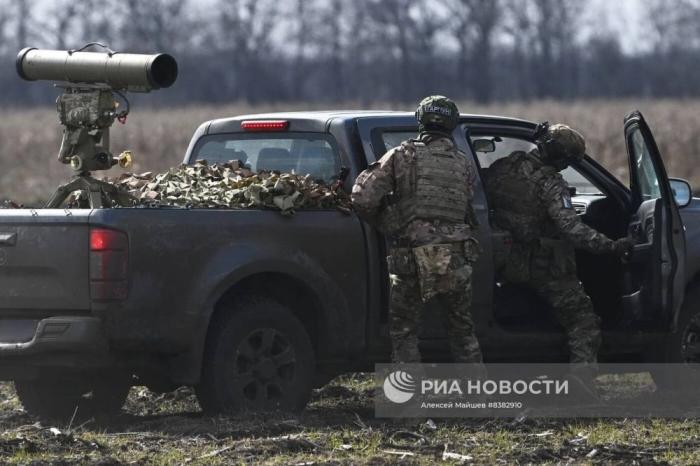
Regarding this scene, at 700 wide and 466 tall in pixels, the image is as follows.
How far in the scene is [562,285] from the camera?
8500mm

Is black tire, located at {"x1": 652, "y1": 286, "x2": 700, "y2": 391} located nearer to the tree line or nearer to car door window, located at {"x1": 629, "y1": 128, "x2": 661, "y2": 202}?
car door window, located at {"x1": 629, "y1": 128, "x2": 661, "y2": 202}

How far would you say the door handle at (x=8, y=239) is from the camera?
7223 millimetres

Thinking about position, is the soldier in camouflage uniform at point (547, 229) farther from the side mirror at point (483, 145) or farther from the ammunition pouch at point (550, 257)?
the side mirror at point (483, 145)

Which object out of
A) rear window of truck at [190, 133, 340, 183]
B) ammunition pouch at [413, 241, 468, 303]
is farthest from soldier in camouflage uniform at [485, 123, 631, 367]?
rear window of truck at [190, 133, 340, 183]

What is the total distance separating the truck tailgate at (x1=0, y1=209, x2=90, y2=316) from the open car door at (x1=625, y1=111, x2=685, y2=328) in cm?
324

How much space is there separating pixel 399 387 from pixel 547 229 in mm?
1359

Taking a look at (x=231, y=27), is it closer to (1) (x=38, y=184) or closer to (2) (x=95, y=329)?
(1) (x=38, y=184)

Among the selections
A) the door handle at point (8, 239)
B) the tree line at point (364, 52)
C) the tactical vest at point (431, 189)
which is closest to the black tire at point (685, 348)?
the tactical vest at point (431, 189)

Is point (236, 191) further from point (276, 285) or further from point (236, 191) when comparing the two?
point (276, 285)

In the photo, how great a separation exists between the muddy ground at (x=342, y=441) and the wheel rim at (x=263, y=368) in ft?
0.64

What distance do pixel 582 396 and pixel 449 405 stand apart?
98 cm

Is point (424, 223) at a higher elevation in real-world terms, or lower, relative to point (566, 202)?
lower

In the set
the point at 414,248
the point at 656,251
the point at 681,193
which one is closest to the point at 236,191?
the point at 414,248

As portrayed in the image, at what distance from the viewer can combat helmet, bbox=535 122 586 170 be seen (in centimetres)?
844
